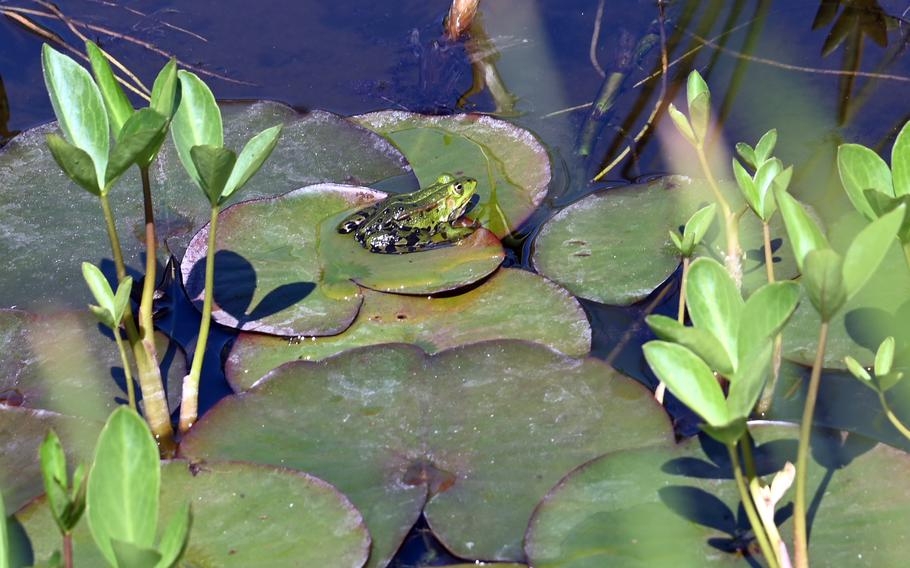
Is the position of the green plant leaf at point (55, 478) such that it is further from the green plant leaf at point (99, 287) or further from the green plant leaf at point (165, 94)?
the green plant leaf at point (165, 94)

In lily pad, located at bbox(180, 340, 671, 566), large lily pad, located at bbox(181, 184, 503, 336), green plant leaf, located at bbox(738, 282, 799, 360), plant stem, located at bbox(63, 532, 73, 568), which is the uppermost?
green plant leaf, located at bbox(738, 282, 799, 360)

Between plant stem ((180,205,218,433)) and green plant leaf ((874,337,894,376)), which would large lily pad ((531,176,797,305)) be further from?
plant stem ((180,205,218,433))

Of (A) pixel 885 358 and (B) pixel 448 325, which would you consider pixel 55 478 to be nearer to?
(B) pixel 448 325

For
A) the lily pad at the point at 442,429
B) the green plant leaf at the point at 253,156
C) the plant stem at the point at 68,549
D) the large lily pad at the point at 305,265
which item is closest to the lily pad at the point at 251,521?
the lily pad at the point at 442,429

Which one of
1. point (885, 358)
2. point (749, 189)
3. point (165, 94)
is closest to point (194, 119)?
point (165, 94)

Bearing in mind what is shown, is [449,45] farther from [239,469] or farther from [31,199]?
[239,469]

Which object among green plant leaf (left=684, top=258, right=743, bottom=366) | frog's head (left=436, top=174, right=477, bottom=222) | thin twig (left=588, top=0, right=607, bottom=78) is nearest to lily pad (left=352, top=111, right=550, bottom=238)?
frog's head (left=436, top=174, right=477, bottom=222)
